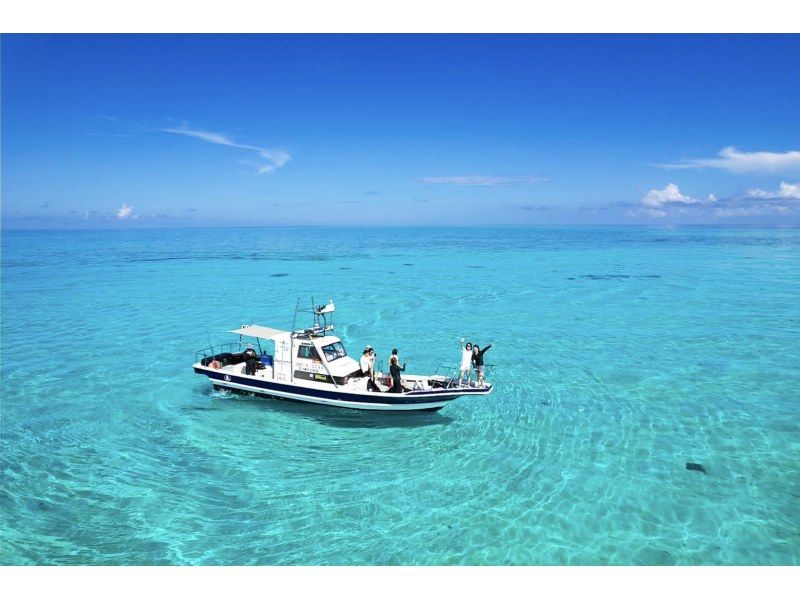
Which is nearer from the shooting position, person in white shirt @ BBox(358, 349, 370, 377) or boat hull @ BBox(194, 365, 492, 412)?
boat hull @ BBox(194, 365, 492, 412)

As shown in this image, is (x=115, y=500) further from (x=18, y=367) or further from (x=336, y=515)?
(x=18, y=367)

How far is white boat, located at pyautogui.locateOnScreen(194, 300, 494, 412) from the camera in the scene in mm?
19578

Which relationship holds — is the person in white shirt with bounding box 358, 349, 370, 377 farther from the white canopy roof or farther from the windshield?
the white canopy roof

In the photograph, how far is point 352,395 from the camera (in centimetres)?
1983

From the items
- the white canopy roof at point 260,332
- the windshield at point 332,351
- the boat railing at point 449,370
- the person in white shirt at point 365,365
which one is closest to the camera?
the person in white shirt at point 365,365

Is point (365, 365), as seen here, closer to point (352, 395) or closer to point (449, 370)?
point (352, 395)

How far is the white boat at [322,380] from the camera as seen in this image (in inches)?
771

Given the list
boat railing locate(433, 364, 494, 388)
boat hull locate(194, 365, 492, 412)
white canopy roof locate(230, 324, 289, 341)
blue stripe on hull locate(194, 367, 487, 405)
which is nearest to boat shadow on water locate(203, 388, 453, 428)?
boat hull locate(194, 365, 492, 412)

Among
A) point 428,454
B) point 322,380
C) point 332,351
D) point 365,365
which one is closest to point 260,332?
point 332,351

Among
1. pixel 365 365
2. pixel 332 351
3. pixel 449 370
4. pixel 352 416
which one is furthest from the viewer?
pixel 449 370

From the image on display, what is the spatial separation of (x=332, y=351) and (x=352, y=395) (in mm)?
2558

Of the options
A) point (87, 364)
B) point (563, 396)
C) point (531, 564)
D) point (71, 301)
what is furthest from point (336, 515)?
point (71, 301)

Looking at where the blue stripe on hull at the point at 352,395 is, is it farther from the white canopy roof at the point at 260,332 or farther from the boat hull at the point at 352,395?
the white canopy roof at the point at 260,332

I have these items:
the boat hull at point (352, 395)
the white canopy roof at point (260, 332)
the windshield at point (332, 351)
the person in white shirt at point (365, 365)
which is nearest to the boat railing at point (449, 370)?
the person in white shirt at point (365, 365)
